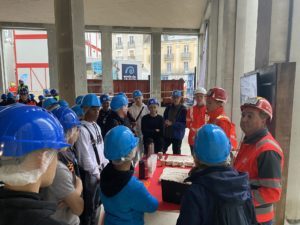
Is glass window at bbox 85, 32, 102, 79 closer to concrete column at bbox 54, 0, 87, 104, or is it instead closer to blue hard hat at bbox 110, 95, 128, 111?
concrete column at bbox 54, 0, 87, 104

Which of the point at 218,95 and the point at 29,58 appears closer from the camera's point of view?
the point at 218,95

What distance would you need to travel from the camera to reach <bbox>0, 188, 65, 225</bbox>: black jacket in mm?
771

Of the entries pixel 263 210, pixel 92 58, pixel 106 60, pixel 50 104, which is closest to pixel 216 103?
pixel 263 210

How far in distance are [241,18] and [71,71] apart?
4183 mm

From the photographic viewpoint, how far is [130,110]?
4891mm

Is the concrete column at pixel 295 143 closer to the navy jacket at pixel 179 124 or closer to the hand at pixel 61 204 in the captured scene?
the navy jacket at pixel 179 124

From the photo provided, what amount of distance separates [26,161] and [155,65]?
1302 centimetres

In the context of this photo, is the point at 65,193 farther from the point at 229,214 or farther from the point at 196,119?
the point at 196,119

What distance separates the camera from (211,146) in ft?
4.19

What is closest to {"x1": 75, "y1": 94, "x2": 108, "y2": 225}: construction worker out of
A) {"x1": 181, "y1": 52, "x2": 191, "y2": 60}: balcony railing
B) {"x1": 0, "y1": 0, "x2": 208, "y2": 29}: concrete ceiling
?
{"x1": 0, "y1": 0, "x2": 208, "y2": 29}: concrete ceiling

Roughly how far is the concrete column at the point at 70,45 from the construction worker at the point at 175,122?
2.55 m

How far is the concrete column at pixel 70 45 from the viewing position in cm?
569

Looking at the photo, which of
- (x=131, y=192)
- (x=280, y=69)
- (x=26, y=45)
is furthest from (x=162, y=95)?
(x=131, y=192)

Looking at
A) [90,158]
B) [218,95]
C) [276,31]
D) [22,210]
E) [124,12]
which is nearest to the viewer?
[22,210]
